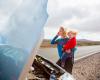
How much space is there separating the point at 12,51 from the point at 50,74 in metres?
2.57

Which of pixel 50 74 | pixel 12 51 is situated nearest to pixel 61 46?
pixel 50 74

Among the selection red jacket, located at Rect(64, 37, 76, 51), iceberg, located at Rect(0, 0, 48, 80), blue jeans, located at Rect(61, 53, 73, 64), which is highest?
iceberg, located at Rect(0, 0, 48, 80)

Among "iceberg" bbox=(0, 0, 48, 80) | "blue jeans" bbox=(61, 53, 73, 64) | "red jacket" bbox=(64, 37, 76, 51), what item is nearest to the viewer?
"iceberg" bbox=(0, 0, 48, 80)

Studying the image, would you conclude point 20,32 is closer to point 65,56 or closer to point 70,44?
point 70,44

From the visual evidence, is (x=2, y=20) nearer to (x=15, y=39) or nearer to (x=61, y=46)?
(x=15, y=39)

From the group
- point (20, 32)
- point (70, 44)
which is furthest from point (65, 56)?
point (20, 32)

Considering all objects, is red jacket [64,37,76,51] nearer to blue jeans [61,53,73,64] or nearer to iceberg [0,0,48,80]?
blue jeans [61,53,73,64]

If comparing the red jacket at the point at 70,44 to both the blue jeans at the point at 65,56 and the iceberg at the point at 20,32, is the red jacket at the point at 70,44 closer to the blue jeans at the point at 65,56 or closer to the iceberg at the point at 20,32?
the blue jeans at the point at 65,56

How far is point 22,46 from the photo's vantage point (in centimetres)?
462

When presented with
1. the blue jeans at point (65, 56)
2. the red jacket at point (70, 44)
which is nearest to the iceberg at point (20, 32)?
the red jacket at point (70, 44)

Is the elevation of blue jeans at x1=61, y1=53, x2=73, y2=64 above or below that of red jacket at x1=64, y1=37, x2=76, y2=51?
below

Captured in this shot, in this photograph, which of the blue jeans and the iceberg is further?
the blue jeans

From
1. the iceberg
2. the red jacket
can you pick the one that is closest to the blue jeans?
the red jacket

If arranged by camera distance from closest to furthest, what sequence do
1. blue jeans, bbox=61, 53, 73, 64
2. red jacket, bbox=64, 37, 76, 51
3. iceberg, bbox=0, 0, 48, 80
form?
iceberg, bbox=0, 0, 48, 80
red jacket, bbox=64, 37, 76, 51
blue jeans, bbox=61, 53, 73, 64
